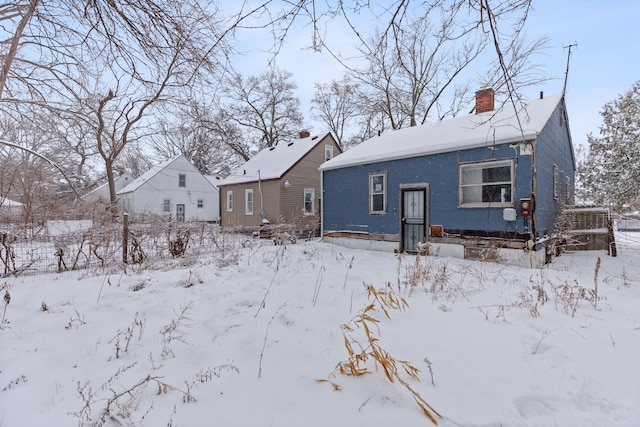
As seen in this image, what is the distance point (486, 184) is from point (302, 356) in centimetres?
769

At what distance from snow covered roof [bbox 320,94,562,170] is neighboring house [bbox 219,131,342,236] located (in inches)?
224

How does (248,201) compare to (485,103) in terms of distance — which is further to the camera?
(248,201)

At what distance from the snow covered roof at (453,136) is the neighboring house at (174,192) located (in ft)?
56.6

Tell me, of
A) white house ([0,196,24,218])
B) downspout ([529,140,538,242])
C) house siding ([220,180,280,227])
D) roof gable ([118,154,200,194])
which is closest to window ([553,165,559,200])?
downspout ([529,140,538,242])

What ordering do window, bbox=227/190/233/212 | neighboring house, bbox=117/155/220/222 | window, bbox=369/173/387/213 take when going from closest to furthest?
window, bbox=369/173/387/213 → window, bbox=227/190/233/212 → neighboring house, bbox=117/155/220/222

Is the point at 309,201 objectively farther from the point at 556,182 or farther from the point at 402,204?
the point at 556,182

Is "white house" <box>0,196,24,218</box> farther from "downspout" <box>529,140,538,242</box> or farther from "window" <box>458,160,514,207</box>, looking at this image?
"downspout" <box>529,140,538,242</box>

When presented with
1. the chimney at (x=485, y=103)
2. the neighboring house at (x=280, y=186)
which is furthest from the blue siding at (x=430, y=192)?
the neighboring house at (x=280, y=186)

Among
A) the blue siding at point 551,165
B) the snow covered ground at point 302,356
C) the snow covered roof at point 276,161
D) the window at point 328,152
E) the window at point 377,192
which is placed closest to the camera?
the snow covered ground at point 302,356

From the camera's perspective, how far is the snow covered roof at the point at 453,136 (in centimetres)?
774

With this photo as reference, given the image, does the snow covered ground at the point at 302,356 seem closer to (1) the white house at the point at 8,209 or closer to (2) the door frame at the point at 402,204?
(2) the door frame at the point at 402,204

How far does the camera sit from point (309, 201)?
19.0 meters

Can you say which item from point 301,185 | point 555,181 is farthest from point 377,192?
point 301,185

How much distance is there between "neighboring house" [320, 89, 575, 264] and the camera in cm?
759
